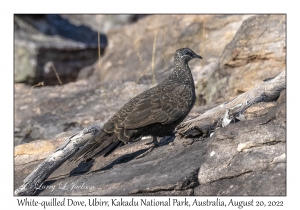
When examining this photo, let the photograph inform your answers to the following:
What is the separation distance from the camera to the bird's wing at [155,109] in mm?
7441

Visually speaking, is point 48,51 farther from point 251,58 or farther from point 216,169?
point 216,169

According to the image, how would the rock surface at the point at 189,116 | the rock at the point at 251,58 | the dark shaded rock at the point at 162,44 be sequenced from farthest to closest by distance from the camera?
the dark shaded rock at the point at 162,44 < the rock at the point at 251,58 < the rock surface at the point at 189,116

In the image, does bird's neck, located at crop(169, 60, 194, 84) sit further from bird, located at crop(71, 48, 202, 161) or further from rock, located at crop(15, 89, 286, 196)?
rock, located at crop(15, 89, 286, 196)

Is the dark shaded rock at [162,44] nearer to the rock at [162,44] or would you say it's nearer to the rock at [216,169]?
the rock at [162,44]

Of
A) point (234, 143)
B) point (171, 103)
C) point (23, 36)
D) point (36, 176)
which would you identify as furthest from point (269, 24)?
point (23, 36)

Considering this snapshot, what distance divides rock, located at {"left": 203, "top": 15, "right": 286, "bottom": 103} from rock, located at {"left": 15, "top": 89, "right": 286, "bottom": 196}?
158 inches

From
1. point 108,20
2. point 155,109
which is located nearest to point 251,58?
point 155,109

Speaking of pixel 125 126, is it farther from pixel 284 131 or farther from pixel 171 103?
pixel 284 131

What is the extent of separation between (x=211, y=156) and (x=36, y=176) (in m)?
2.45

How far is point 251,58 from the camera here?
11367 mm

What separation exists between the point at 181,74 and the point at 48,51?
11.8 meters

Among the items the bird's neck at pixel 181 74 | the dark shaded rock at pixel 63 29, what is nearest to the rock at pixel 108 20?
the dark shaded rock at pixel 63 29

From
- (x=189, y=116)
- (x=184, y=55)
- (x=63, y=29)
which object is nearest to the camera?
(x=184, y=55)

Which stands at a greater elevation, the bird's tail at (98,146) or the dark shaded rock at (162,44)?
the dark shaded rock at (162,44)
